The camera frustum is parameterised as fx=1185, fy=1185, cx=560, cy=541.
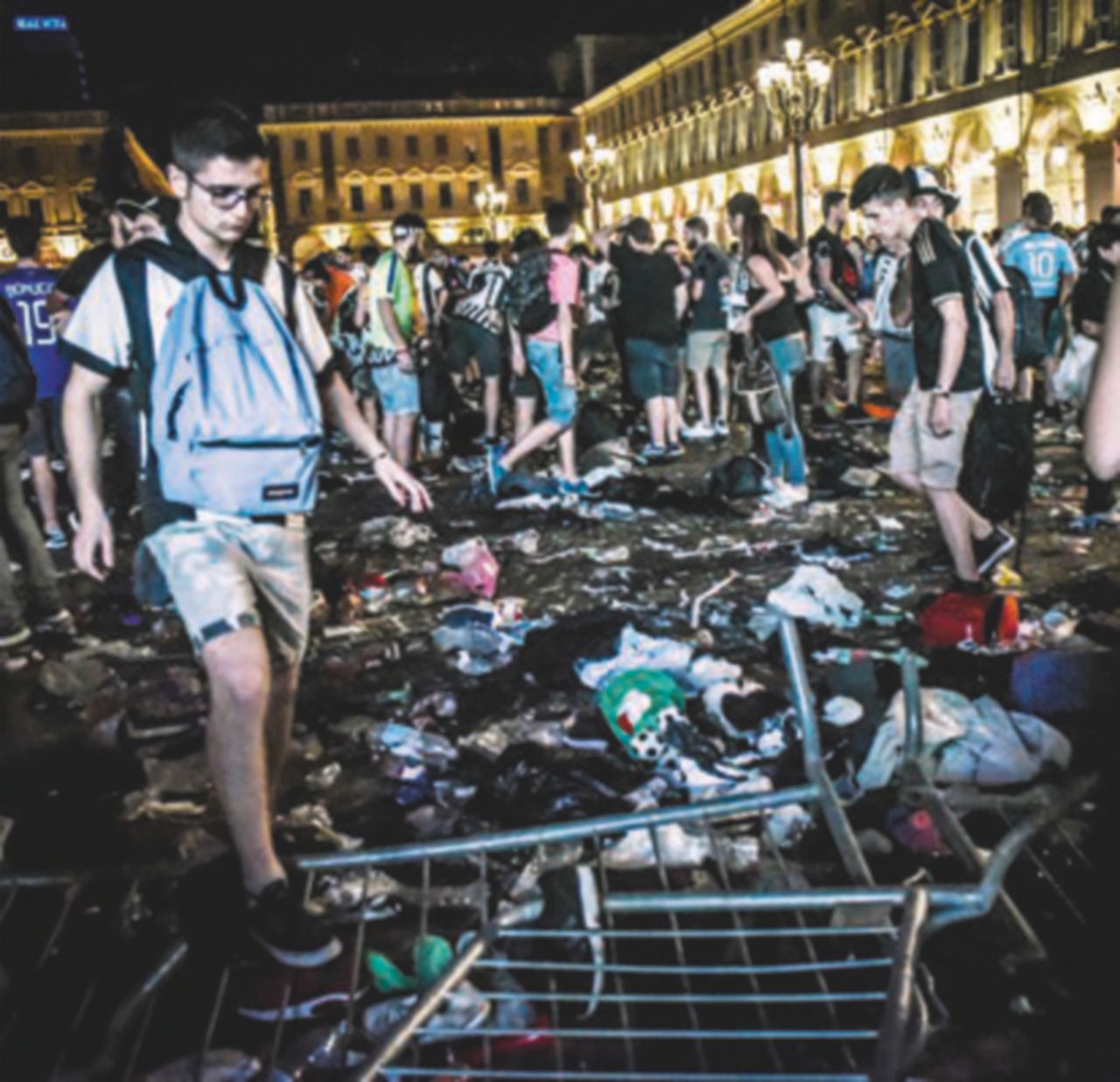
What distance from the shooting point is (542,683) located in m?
5.32

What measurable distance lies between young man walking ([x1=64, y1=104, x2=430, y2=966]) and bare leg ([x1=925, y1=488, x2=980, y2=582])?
364 cm

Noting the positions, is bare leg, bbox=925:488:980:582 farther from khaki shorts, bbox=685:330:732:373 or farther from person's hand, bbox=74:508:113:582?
khaki shorts, bbox=685:330:732:373

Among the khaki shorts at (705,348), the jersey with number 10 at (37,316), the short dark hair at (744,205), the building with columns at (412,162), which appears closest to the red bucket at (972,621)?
the short dark hair at (744,205)

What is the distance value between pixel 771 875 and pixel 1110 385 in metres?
1.94

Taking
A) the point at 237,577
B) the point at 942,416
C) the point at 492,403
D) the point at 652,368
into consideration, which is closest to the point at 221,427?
the point at 237,577

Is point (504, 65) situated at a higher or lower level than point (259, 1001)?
higher

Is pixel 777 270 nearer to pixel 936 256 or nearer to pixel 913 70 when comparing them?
pixel 936 256

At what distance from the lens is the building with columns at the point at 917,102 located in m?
32.9

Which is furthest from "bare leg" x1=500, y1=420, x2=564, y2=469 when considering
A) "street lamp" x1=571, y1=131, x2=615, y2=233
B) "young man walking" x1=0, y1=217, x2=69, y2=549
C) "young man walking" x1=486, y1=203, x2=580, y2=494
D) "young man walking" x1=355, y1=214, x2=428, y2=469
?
"street lamp" x1=571, y1=131, x2=615, y2=233

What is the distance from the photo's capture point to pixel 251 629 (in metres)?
3.06

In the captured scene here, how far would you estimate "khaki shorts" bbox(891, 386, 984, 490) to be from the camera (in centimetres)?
577

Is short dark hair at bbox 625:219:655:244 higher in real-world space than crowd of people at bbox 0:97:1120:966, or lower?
higher

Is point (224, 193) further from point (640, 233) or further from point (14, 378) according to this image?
point (640, 233)

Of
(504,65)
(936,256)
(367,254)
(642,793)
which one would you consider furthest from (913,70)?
(504,65)
